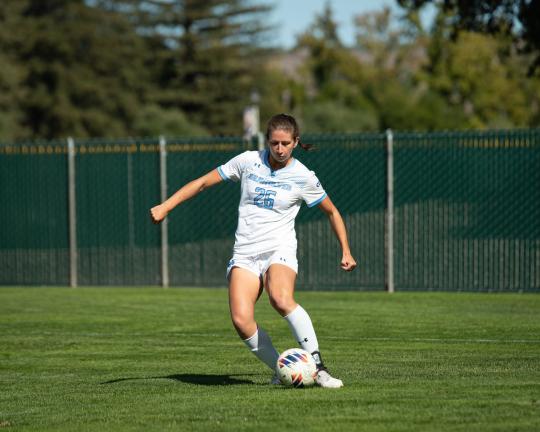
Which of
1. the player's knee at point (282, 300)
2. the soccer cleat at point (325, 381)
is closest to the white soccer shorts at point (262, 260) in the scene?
the player's knee at point (282, 300)

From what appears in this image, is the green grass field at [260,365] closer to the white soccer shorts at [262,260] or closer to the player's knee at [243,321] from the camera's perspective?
the player's knee at [243,321]

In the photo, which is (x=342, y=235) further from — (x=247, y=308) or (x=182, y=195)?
(x=182, y=195)

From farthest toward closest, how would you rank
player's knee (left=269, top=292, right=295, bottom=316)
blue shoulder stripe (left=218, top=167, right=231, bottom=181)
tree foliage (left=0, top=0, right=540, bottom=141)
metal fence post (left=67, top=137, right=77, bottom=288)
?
tree foliage (left=0, top=0, right=540, bottom=141)
metal fence post (left=67, top=137, right=77, bottom=288)
blue shoulder stripe (left=218, top=167, right=231, bottom=181)
player's knee (left=269, top=292, right=295, bottom=316)

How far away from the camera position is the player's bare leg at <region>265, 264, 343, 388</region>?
8.91 meters

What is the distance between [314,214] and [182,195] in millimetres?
9940

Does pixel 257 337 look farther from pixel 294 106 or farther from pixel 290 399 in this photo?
pixel 294 106

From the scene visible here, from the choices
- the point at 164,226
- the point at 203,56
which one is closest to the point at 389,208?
the point at 164,226

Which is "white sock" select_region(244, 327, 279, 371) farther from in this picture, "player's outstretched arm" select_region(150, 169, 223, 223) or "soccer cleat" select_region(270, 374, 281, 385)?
"player's outstretched arm" select_region(150, 169, 223, 223)

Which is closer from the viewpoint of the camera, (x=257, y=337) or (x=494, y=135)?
(x=257, y=337)

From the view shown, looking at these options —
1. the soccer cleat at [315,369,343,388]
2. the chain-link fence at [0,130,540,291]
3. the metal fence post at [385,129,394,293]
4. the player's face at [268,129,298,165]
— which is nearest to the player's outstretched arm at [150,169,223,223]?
the player's face at [268,129,298,165]

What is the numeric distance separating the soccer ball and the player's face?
1.46m

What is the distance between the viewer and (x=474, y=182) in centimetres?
1819

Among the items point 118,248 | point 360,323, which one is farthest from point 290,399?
point 118,248

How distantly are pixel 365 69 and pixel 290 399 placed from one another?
84707mm
